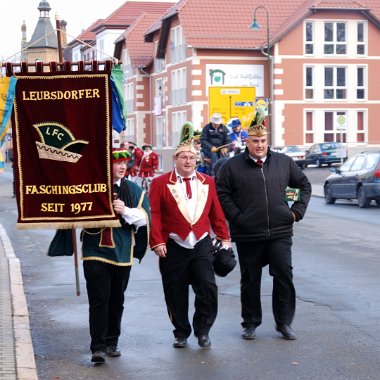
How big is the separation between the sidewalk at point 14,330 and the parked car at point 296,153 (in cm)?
4775

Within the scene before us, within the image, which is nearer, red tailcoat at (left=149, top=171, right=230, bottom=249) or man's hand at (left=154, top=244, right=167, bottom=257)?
man's hand at (left=154, top=244, right=167, bottom=257)

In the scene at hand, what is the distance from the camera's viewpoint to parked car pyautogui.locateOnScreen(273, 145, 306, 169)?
62259mm

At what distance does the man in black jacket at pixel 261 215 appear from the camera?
9.15 metres

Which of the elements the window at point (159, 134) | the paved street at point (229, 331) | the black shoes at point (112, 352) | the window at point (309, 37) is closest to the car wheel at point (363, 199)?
the paved street at point (229, 331)

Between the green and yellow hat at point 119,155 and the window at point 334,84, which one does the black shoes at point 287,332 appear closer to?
the green and yellow hat at point 119,155

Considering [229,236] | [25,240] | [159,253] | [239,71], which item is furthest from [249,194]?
[239,71]

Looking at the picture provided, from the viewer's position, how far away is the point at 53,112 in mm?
8547

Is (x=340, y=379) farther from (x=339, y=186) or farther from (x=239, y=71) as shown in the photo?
(x=239, y=71)

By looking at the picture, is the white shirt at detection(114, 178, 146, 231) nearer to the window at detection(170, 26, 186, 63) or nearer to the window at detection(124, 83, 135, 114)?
the window at detection(170, 26, 186, 63)

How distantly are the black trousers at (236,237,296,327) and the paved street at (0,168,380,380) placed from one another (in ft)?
0.72

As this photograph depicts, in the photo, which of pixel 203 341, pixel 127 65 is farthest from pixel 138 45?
pixel 203 341

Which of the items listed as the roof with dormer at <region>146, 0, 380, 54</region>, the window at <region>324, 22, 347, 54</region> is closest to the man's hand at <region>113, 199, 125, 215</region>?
the roof with dormer at <region>146, 0, 380, 54</region>

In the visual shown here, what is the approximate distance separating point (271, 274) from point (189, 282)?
75 centimetres

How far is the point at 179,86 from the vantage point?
73.1m
